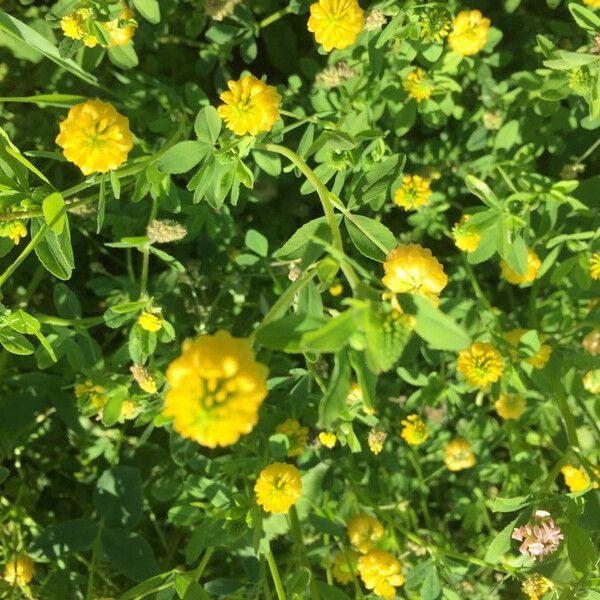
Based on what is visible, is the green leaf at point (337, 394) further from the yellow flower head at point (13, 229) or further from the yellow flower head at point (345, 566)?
the yellow flower head at point (345, 566)

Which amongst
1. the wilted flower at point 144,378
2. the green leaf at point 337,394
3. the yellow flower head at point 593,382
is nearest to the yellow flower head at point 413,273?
the green leaf at point 337,394

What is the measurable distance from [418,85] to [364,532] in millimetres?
1520

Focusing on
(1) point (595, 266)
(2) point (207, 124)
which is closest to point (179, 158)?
(2) point (207, 124)

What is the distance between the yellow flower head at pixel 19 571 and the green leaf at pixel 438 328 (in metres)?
1.64

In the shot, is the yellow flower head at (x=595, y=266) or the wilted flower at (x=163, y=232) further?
the yellow flower head at (x=595, y=266)

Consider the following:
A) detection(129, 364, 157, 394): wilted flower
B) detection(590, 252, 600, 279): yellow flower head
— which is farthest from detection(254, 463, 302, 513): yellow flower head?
detection(590, 252, 600, 279): yellow flower head

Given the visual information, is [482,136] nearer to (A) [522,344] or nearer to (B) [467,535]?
(A) [522,344]

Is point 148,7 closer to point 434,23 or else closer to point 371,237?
point 434,23

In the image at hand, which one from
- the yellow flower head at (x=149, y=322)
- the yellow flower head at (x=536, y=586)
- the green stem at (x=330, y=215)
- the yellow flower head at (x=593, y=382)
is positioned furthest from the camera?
the yellow flower head at (x=593, y=382)

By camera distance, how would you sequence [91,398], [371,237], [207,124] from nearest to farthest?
[371,237], [207,124], [91,398]

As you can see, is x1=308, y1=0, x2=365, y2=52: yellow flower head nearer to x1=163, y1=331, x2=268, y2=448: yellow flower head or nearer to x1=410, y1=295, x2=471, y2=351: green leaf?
x1=410, y1=295, x2=471, y2=351: green leaf

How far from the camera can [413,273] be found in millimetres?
1379

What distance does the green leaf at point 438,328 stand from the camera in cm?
115

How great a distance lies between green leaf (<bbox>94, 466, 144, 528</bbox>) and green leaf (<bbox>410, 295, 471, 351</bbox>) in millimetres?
1426
